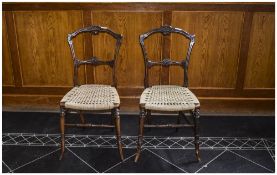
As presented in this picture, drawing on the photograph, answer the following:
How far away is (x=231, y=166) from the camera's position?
91.8 inches

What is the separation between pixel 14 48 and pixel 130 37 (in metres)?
1.26

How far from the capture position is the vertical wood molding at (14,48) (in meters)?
3.06

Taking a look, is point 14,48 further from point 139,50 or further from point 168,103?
point 168,103

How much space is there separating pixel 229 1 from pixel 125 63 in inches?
48.2

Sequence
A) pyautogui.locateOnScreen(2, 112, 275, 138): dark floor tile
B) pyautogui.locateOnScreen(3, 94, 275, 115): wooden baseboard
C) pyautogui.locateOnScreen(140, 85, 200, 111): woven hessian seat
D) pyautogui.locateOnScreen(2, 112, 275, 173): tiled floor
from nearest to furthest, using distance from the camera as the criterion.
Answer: pyautogui.locateOnScreen(140, 85, 200, 111): woven hessian seat → pyautogui.locateOnScreen(2, 112, 275, 173): tiled floor → pyautogui.locateOnScreen(2, 112, 275, 138): dark floor tile → pyautogui.locateOnScreen(3, 94, 275, 115): wooden baseboard

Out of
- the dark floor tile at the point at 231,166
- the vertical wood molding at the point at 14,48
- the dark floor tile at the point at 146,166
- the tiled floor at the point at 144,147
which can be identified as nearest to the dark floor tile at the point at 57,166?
the tiled floor at the point at 144,147

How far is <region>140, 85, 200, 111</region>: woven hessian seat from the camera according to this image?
86.7 inches

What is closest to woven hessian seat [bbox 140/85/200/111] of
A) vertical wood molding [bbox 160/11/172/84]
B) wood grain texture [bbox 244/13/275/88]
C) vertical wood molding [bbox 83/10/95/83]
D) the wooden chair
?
the wooden chair

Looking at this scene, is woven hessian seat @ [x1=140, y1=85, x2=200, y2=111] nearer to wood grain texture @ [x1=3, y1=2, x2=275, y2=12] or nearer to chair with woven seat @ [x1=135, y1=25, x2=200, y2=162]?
chair with woven seat @ [x1=135, y1=25, x2=200, y2=162]

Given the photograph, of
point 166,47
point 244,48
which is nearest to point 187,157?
point 166,47

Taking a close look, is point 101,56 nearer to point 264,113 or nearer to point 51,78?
point 51,78

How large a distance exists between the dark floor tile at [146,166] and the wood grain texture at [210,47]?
3.63 ft

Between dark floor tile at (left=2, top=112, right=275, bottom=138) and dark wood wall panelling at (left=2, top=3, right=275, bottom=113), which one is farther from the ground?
dark wood wall panelling at (left=2, top=3, right=275, bottom=113)

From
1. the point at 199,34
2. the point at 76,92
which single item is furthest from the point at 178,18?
the point at 76,92
